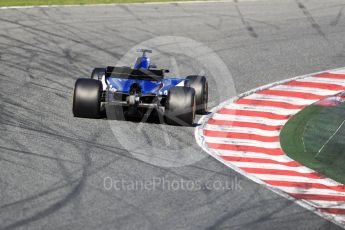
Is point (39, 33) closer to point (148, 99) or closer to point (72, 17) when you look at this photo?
point (72, 17)

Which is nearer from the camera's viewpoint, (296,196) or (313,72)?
(296,196)

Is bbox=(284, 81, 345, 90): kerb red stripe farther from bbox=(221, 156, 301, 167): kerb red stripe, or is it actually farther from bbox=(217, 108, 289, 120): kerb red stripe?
bbox=(221, 156, 301, 167): kerb red stripe

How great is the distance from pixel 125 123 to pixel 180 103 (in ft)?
4.00

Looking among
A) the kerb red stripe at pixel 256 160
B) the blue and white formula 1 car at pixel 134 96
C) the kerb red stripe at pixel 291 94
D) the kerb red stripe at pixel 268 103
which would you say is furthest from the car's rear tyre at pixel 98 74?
the kerb red stripe at pixel 291 94

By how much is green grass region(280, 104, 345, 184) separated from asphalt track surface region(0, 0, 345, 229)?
6.13 feet

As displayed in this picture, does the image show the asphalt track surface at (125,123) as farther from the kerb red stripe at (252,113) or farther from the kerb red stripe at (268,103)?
the kerb red stripe at (252,113)

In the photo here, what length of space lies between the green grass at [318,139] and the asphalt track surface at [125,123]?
1.87 meters

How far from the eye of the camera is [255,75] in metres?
22.3

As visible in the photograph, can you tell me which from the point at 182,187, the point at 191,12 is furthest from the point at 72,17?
the point at 182,187

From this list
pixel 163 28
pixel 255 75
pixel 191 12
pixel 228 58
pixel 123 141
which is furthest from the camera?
pixel 191 12

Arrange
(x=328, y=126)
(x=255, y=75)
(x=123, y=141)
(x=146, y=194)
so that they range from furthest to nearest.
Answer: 1. (x=255, y=75)
2. (x=328, y=126)
3. (x=123, y=141)
4. (x=146, y=194)

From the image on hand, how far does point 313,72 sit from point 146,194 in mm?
10456

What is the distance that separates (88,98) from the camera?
16969 millimetres

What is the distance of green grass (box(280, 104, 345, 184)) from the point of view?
1584 centimetres
